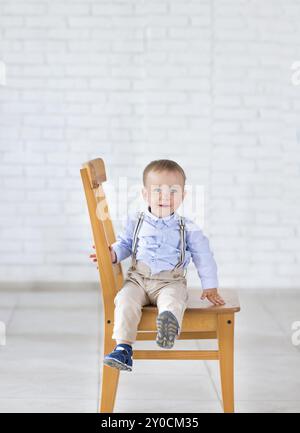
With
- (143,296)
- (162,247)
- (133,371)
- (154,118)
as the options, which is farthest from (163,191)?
(154,118)

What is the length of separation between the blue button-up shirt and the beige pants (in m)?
0.03

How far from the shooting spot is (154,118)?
474 centimetres

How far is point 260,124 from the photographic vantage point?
186 inches

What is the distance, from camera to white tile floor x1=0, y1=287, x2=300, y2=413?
2938 mm

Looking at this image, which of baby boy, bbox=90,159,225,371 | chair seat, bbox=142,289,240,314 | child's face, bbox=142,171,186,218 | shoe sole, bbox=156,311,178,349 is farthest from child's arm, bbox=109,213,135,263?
shoe sole, bbox=156,311,178,349

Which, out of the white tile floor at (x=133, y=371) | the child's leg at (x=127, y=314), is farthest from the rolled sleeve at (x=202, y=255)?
the white tile floor at (x=133, y=371)

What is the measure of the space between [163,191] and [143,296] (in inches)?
13.9

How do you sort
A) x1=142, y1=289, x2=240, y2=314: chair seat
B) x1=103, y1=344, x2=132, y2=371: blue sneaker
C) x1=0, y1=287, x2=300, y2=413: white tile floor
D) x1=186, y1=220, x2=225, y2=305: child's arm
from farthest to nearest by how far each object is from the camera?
x1=0, y1=287, x2=300, y2=413: white tile floor < x1=186, y1=220, x2=225, y2=305: child's arm < x1=142, y1=289, x2=240, y2=314: chair seat < x1=103, y1=344, x2=132, y2=371: blue sneaker

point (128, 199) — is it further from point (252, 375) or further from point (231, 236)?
point (252, 375)

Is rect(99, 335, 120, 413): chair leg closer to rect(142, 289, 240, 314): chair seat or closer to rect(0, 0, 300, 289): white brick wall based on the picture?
rect(142, 289, 240, 314): chair seat

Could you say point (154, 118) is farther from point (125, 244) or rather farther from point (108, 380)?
point (108, 380)

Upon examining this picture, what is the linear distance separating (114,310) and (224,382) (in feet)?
1.42
